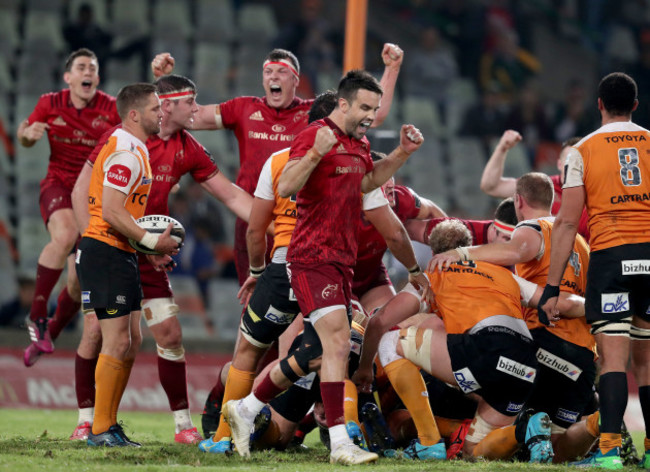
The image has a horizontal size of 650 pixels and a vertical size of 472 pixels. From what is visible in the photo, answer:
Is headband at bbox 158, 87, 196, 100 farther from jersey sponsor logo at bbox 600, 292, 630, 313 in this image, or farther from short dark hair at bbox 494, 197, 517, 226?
jersey sponsor logo at bbox 600, 292, 630, 313

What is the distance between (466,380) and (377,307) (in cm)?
147

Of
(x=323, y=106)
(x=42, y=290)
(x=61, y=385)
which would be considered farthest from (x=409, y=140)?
(x=61, y=385)

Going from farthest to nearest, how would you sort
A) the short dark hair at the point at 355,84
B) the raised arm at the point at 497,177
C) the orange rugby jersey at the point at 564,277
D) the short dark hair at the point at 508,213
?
the raised arm at the point at 497,177, the short dark hair at the point at 508,213, the orange rugby jersey at the point at 564,277, the short dark hair at the point at 355,84

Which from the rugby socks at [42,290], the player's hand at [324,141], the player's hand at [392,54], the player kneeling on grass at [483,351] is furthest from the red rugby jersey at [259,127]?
the player's hand at [324,141]

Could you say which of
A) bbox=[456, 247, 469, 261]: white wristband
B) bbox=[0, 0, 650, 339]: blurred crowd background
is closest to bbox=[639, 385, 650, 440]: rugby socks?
bbox=[456, 247, 469, 261]: white wristband

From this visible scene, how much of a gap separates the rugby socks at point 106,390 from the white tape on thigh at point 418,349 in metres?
1.88

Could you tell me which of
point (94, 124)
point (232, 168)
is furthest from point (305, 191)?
point (232, 168)

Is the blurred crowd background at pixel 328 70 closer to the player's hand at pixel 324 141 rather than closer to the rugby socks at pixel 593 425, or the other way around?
the rugby socks at pixel 593 425

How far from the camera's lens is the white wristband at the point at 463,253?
20.5 feet

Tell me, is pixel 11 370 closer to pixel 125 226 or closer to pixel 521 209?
pixel 125 226

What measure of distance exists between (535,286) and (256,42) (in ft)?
39.2

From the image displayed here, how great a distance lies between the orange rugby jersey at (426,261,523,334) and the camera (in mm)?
6016

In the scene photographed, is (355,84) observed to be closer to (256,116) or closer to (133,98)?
(133,98)

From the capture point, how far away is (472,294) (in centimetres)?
606
